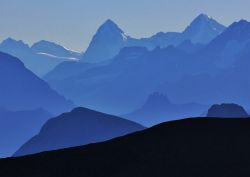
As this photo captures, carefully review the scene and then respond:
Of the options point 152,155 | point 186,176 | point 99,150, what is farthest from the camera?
point 99,150

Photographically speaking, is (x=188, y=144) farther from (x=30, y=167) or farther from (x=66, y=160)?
(x=30, y=167)

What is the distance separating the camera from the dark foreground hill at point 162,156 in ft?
94.5

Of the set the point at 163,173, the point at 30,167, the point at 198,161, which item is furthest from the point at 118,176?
the point at 30,167

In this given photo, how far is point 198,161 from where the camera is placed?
A: 29.6 meters

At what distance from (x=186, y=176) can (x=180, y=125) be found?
37.2 feet

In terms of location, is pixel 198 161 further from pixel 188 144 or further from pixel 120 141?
pixel 120 141

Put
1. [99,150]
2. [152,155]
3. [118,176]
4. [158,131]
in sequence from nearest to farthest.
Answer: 1. [118,176]
2. [152,155]
3. [99,150]
4. [158,131]

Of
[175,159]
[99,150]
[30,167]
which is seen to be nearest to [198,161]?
[175,159]

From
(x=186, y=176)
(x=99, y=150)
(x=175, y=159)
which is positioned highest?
(x=99, y=150)

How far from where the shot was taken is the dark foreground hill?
2881 cm

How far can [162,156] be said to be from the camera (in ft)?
104

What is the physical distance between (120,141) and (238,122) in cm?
820

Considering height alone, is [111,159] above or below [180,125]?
below

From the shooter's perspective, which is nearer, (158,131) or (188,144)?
(188,144)
